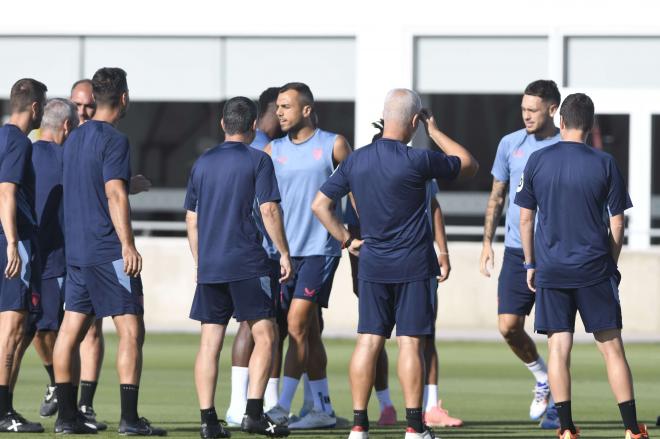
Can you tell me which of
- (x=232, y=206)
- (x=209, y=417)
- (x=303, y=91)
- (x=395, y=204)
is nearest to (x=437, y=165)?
(x=395, y=204)

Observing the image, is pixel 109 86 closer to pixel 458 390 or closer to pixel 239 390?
pixel 239 390

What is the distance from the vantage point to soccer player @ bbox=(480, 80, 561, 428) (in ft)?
36.1

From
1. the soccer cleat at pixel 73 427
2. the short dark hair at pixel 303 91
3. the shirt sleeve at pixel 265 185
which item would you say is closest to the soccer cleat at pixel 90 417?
the soccer cleat at pixel 73 427

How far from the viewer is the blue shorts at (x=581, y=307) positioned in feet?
30.9

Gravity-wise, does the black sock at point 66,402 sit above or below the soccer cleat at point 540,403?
above

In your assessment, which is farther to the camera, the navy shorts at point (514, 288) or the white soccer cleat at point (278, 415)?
the navy shorts at point (514, 288)

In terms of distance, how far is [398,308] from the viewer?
9398 mm

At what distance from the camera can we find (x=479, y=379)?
589 inches

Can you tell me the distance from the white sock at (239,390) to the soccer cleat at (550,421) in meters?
2.05

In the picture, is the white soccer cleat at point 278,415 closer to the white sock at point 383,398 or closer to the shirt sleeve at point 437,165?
the white sock at point 383,398

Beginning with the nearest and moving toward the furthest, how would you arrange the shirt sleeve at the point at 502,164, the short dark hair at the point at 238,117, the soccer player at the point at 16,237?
the short dark hair at the point at 238,117
the soccer player at the point at 16,237
the shirt sleeve at the point at 502,164

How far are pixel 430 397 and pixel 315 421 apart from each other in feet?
2.85

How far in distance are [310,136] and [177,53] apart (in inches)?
492
